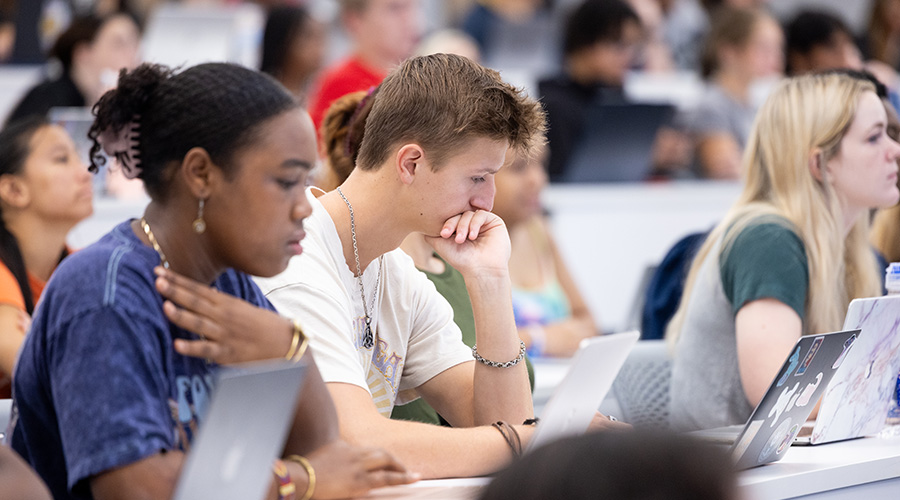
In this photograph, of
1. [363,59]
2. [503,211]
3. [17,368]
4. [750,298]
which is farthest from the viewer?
[363,59]

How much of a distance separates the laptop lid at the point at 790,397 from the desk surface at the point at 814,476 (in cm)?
3

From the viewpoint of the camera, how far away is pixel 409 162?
5.49 feet

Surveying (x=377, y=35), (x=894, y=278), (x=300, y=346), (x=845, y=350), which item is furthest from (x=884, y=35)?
(x=300, y=346)

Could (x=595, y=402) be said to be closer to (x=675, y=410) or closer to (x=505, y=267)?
(x=505, y=267)

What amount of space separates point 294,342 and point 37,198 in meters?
1.55

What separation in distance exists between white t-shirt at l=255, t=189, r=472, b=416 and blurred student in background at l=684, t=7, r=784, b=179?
331 cm

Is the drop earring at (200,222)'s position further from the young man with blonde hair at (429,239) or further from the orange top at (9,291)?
A: the orange top at (9,291)

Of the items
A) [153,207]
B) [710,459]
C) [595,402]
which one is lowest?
[595,402]

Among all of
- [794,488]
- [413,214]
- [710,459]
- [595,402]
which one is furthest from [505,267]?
[710,459]

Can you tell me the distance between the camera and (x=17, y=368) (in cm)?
124

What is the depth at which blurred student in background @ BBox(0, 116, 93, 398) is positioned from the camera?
251 cm

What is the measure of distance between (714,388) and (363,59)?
7.46ft

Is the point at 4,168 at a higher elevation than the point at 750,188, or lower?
lower

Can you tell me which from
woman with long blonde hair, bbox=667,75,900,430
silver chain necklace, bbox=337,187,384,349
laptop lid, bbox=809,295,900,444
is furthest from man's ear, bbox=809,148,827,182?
silver chain necklace, bbox=337,187,384,349
